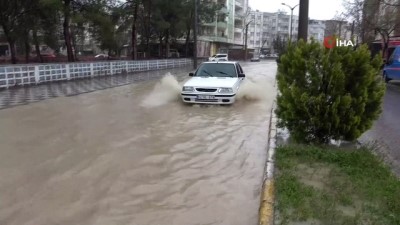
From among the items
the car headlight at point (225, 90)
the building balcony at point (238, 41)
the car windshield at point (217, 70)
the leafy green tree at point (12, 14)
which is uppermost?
the leafy green tree at point (12, 14)

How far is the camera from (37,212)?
14.1ft

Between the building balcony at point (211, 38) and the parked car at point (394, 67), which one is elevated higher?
the building balcony at point (211, 38)

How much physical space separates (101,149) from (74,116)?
12.7 ft

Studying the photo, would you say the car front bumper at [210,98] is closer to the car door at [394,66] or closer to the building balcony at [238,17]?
the car door at [394,66]

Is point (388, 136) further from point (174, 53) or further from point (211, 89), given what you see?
point (174, 53)

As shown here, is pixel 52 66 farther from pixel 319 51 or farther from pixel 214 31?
pixel 214 31

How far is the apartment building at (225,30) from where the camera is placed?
231 ft

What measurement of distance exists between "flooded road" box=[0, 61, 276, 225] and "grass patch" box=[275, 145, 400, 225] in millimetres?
439

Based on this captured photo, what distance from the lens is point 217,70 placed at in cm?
1345

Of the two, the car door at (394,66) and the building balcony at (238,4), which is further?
the building balcony at (238,4)

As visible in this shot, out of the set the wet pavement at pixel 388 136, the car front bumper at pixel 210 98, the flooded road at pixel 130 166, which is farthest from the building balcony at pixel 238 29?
the flooded road at pixel 130 166

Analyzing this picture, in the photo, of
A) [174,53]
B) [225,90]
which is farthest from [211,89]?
[174,53]

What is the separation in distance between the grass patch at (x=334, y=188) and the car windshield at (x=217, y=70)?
7301mm

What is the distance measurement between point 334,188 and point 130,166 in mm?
2915
